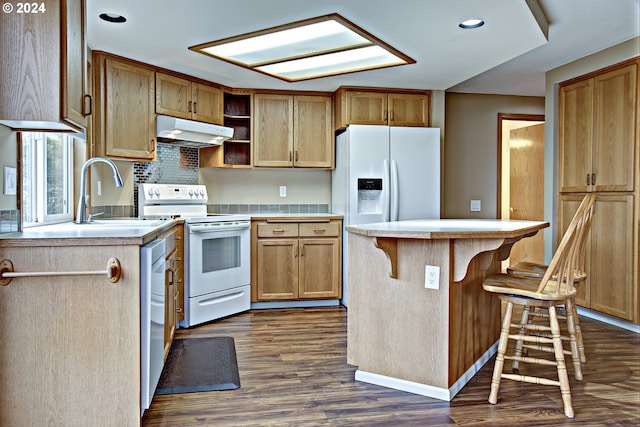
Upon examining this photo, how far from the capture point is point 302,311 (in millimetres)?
4449

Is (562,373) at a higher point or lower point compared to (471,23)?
lower

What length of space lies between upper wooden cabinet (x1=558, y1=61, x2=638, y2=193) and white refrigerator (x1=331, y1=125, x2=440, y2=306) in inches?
44.6

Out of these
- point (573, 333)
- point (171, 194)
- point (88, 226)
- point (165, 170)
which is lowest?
point (573, 333)

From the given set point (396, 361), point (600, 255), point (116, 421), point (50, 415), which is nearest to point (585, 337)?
point (600, 255)

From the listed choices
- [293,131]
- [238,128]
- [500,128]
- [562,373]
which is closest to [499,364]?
[562,373]

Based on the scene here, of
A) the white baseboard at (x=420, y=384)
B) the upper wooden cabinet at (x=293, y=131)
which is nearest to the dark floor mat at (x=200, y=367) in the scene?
the white baseboard at (x=420, y=384)

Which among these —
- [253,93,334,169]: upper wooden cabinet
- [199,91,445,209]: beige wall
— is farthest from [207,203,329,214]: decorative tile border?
[253,93,334,169]: upper wooden cabinet

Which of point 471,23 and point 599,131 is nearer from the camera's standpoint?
point 471,23

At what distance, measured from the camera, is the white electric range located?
3.89m

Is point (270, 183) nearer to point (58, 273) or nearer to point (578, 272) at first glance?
point (578, 272)

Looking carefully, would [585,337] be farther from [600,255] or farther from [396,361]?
[396,361]

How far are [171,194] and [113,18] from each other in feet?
5.38

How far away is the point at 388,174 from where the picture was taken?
450 cm

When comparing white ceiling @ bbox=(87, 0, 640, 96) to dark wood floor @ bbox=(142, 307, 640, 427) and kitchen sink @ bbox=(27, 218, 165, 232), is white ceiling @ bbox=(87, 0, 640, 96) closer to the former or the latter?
kitchen sink @ bbox=(27, 218, 165, 232)
